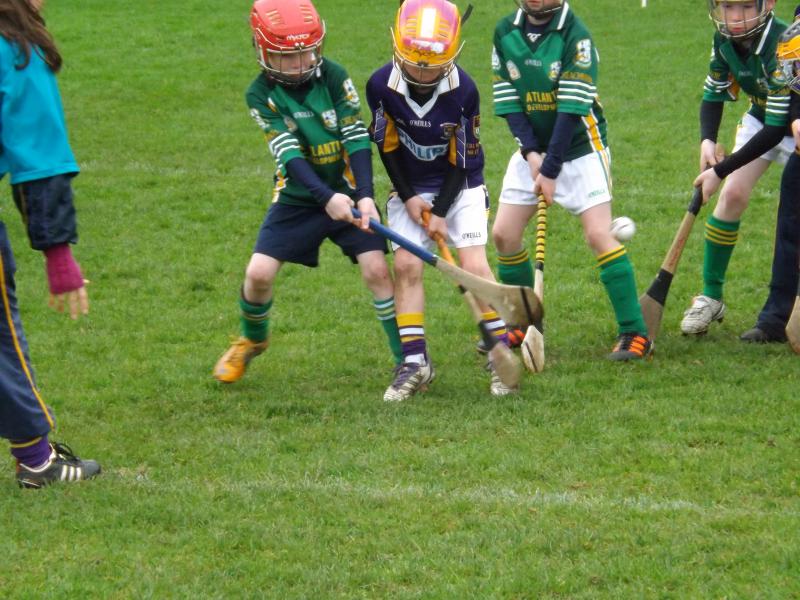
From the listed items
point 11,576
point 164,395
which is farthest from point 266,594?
point 164,395

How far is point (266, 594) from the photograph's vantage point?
3.46 m

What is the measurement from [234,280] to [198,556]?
376cm

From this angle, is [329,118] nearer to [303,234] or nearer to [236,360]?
[303,234]

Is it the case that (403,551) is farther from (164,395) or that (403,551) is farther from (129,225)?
(129,225)

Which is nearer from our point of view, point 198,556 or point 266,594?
point 266,594

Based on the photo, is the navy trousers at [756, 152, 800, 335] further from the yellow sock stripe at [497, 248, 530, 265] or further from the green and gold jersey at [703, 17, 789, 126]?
the yellow sock stripe at [497, 248, 530, 265]

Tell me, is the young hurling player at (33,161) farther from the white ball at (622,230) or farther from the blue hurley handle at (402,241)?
the white ball at (622,230)

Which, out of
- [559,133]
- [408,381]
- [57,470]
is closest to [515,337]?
[408,381]

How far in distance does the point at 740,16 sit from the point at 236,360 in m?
2.70

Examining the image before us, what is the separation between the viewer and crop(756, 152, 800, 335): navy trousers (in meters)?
5.91

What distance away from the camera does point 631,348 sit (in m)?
5.70

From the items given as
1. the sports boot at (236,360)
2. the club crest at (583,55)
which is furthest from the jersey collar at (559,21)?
the sports boot at (236,360)

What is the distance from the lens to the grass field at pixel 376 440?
360 cm

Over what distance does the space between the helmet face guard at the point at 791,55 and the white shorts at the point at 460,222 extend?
4.59 ft
